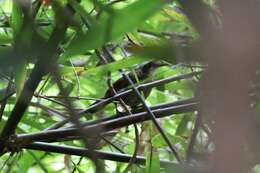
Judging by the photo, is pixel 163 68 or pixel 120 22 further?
pixel 163 68

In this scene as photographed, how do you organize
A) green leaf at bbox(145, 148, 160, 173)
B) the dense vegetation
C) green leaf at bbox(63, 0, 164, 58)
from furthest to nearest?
green leaf at bbox(145, 148, 160, 173), green leaf at bbox(63, 0, 164, 58), the dense vegetation

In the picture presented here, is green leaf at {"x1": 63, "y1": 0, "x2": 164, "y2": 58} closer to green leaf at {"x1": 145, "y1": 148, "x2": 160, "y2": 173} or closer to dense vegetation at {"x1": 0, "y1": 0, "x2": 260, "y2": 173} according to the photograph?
dense vegetation at {"x1": 0, "y1": 0, "x2": 260, "y2": 173}

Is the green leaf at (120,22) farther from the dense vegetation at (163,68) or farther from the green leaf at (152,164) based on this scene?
the green leaf at (152,164)

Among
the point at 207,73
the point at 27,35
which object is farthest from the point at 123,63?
the point at 207,73

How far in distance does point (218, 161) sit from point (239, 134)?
11mm

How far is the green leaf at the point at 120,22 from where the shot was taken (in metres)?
0.27

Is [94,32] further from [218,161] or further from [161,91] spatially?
[161,91]

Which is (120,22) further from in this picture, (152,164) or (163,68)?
(163,68)

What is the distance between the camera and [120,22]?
0.28 meters

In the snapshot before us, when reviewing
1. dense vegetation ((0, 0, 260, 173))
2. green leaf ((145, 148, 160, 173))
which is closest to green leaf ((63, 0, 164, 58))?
dense vegetation ((0, 0, 260, 173))

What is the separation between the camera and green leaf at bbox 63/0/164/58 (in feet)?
0.88

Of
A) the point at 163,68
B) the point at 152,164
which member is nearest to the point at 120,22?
the point at 152,164

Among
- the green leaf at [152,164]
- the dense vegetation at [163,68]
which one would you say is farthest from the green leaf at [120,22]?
the green leaf at [152,164]

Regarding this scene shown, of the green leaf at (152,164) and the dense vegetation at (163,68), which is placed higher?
the dense vegetation at (163,68)
